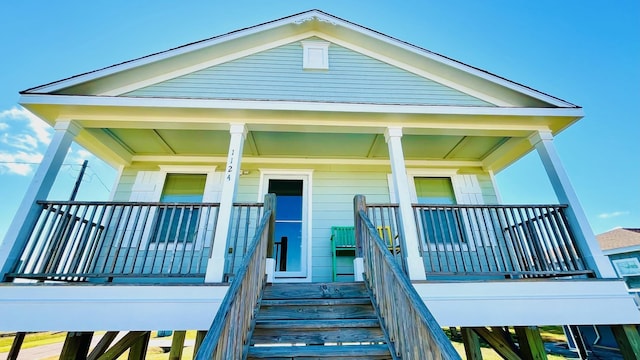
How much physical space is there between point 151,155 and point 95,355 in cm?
354

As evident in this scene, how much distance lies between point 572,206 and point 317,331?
386 centimetres

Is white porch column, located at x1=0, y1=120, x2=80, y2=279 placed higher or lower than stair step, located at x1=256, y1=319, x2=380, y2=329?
higher

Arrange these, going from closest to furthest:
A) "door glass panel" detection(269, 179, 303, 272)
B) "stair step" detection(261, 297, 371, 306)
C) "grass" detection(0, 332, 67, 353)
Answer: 1. "stair step" detection(261, 297, 371, 306)
2. "door glass panel" detection(269, 179, 303, 272)
3. "grass" detection(0, 332, 67, 353)

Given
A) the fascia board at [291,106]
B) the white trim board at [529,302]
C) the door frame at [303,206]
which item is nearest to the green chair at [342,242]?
the door frame at [303,206]

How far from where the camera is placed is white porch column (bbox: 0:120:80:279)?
10.0ft

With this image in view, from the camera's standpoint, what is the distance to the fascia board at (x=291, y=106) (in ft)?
12.1

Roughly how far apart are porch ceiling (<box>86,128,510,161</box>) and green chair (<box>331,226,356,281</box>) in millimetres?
1601

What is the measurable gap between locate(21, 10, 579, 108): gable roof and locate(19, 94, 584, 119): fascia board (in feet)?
0.87

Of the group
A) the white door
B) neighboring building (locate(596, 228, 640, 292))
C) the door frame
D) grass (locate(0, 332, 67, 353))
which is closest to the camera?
the door frame

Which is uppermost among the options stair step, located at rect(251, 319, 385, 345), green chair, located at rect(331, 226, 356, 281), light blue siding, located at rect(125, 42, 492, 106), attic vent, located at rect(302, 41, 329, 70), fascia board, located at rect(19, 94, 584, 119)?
attic vent, located at rect(302, 41, 329, 70)

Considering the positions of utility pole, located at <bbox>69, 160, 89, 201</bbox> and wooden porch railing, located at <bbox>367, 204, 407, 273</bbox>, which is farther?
utility pole, located at <bbox>69, 160, 89, 201</bbox>

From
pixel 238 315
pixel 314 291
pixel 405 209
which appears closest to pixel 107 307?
pixel 238 315

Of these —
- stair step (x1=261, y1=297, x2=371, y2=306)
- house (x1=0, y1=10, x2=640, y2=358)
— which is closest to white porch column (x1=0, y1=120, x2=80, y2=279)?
house (x1=0, y1=10, x2=640, y2=358)

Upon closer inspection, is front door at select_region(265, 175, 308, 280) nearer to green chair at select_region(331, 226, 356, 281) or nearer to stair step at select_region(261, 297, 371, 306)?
green chair at select_region(331, 226, 356, 281)
